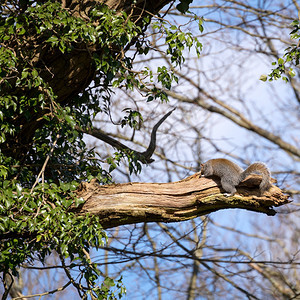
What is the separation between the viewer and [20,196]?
3.17 meters

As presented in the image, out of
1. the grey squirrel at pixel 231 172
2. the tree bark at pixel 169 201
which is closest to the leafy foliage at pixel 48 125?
the tree bark at pixel 169 201

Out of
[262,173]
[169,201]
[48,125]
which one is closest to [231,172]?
[262,173]

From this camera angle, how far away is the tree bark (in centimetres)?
328

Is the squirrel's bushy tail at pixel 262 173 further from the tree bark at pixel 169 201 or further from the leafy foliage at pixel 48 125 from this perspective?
the leafy foliage at pixel 48 125

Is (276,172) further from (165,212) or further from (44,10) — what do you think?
(44,10)

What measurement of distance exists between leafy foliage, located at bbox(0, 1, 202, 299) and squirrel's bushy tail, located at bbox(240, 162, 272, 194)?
102 centimetres

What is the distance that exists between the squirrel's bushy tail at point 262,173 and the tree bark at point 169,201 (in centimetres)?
4


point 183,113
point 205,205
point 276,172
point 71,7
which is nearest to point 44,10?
point 71,7

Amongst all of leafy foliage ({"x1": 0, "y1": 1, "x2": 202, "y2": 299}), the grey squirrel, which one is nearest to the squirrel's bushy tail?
the grey squirrel

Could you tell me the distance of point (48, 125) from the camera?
11.6 ft

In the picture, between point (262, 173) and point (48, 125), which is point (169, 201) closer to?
point (262, 173)

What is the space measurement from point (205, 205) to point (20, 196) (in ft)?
4.55

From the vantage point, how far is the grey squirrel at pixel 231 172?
325 cm

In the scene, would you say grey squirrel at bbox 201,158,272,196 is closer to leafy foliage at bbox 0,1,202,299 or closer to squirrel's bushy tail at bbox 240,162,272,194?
squirrel's bushy tail at bbox 240,162,272,194
